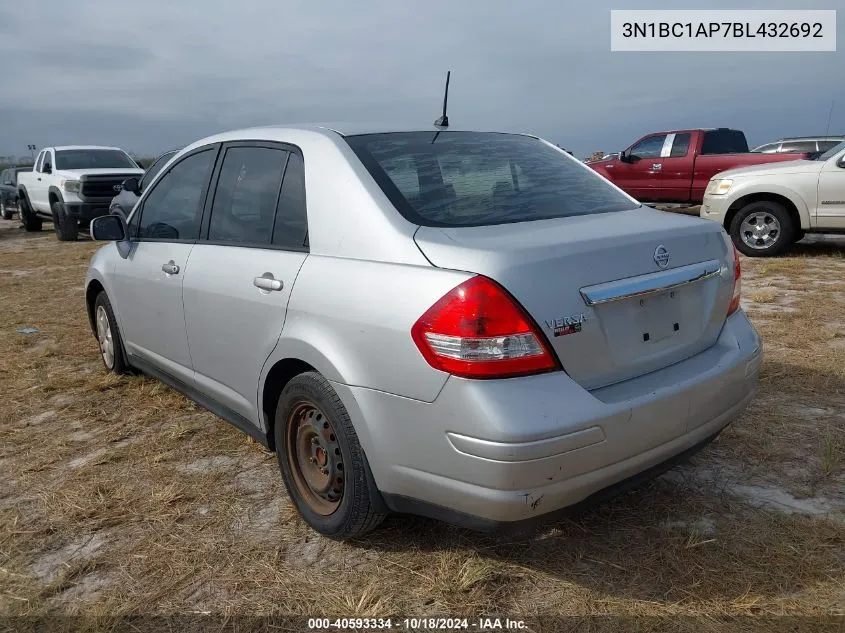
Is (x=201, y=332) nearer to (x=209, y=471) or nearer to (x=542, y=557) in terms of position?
(x=209, y=471)

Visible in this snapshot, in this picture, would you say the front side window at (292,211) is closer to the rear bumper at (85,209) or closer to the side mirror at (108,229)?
the side mirror at (108,229)

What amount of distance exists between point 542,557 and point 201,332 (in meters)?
1.86

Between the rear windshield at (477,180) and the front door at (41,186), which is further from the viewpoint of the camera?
the front door at (41,186)

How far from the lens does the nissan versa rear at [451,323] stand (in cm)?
210

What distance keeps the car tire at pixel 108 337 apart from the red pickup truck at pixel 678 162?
412 inches

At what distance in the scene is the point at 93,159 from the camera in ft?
48.8

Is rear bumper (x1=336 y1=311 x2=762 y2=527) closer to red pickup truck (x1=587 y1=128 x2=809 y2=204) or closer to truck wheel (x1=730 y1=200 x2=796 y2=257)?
truck wheel (x1=730 y1=200 x2=796 y2=257)

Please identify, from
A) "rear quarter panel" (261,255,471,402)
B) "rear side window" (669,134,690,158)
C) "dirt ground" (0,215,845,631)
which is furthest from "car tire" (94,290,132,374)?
"rear side window" (669,134,690,158)

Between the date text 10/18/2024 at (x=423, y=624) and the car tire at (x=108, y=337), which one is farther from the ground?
the car tire at (x=108, y=337)

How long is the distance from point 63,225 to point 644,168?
1166cm

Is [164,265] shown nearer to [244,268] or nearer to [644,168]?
[244,268]

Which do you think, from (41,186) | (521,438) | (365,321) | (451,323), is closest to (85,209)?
(41,186)

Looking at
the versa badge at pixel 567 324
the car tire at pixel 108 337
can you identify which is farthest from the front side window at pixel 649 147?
the versa badge at pixel 567 324

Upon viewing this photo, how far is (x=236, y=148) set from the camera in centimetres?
337
